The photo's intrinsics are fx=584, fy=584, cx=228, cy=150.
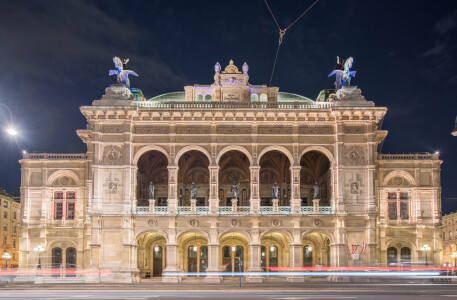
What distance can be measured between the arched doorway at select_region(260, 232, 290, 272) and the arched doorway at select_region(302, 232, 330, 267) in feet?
6.42

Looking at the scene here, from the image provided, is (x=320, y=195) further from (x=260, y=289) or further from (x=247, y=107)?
(x=260, y=289)

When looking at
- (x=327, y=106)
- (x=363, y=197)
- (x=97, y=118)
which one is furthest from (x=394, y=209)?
(x=97, y=118)

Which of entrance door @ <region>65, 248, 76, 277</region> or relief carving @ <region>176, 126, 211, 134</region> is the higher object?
relief carving @ <region>176, 126, 211, 134</region>

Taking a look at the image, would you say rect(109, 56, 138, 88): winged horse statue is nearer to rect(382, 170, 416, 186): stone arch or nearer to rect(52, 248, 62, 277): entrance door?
rect(52, 248, 62, 277): entrance door

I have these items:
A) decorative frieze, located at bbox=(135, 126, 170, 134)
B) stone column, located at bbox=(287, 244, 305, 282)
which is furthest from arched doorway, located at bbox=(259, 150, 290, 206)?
decorative frieze, located at bbox=(135, 126, 170, 134)

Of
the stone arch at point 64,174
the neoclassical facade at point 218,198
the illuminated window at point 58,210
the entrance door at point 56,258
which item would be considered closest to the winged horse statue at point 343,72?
the neoclassical facade at point 218,198

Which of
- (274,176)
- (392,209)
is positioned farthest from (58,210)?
(392,209)

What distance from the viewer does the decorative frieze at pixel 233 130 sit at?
160 feet

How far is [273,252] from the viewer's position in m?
54.1

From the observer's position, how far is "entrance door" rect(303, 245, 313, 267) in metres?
53.4

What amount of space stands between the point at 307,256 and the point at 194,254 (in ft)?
34.0

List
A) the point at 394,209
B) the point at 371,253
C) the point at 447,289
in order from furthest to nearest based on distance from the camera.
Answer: the point at 394,209
the point at 371,253
the point at 447,289

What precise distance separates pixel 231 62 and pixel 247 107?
792 cm

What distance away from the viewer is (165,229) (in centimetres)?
4756
